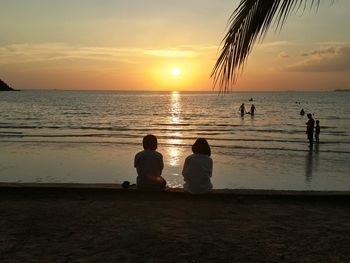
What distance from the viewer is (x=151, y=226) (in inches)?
221

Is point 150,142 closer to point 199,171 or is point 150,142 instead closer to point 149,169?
point 149,169

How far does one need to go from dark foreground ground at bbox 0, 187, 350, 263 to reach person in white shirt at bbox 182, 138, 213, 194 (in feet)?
0.61

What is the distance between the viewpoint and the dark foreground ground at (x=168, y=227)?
15.3 feet

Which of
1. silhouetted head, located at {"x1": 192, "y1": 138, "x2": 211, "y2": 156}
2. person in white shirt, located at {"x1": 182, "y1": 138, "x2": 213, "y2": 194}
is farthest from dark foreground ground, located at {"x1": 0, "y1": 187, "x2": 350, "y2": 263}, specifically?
silhouetted head, located at {"x1": 192, "y1": 138, "x2": 211, "y2": 156}

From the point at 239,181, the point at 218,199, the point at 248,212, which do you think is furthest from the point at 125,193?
the point at 239,181

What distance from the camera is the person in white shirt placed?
7.23 metres

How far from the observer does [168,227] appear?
555 cm

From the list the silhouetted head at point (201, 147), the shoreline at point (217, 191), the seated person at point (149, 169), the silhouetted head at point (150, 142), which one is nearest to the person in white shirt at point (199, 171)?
the silhouetted head at point (201, 147)

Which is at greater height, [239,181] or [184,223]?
[184,223]

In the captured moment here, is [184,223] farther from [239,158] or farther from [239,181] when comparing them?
[239,158]

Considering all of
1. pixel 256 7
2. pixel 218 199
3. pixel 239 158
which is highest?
pixel 256 7

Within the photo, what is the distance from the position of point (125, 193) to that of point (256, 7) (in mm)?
5254

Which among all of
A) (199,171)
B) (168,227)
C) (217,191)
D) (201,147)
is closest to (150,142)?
(201,147)

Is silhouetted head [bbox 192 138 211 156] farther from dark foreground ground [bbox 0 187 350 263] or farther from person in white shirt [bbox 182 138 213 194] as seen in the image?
dark foreground ground [bbox 0 187 350 263]
